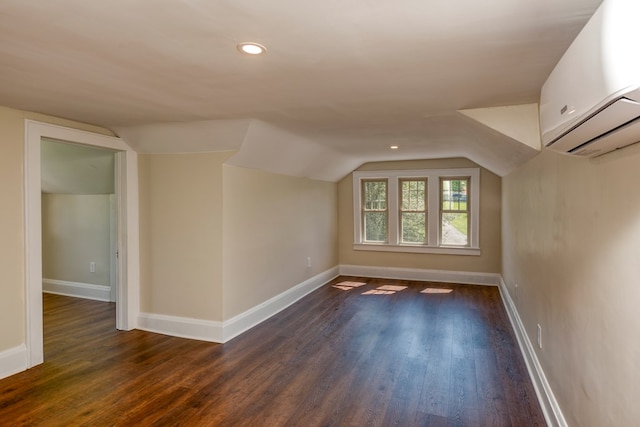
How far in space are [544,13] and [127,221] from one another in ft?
13.1

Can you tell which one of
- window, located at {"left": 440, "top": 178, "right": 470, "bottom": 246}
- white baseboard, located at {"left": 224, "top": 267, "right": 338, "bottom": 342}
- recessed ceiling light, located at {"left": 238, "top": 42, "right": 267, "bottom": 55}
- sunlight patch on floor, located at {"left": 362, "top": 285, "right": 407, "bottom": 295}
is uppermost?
recessed ceiling light, located at {"left": 238, "top": 42, "right": 267, "bottom": 55}

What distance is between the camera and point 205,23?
1532 mm

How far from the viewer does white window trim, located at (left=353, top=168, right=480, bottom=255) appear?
20.1 ft

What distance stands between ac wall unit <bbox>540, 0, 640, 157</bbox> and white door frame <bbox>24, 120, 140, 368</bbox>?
3.77 m

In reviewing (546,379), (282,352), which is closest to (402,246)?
(282,352)

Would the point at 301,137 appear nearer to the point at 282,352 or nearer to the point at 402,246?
the point at 282,352

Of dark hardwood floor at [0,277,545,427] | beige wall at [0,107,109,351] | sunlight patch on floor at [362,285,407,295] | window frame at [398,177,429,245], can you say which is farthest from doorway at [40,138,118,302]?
window frame at [398,177,429,245]

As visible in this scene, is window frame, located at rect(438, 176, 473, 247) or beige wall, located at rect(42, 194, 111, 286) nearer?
beige wall, located at rect(42, 194, 111, 286)

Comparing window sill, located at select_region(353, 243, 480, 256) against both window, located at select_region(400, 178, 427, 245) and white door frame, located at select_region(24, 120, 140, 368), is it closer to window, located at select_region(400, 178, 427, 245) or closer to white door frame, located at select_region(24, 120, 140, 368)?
window, located at select_region(400, 178, 427, 245)

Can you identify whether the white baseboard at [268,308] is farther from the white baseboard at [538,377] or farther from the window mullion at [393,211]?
the white baseboard at [538,377]

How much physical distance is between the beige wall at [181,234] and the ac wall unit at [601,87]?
2982mm

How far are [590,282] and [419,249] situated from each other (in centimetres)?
478

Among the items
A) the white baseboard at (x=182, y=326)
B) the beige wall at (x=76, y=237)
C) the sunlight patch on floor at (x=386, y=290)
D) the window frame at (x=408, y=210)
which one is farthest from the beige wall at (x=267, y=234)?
the beige wall at (x=76, y=237)

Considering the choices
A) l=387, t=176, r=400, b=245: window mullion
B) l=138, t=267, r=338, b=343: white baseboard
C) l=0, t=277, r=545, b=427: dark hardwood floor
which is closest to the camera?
l=0, t=277, r=545, b=427: dark hardwood floor
